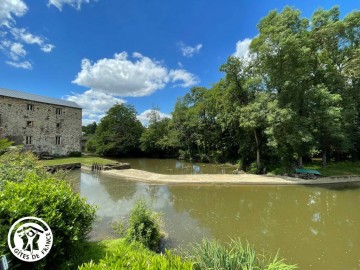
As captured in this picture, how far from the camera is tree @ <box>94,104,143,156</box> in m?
31.2

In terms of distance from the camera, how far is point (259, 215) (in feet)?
27.0

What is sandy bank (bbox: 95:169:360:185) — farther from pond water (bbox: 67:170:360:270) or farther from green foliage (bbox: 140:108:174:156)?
green foliage (bbox: 140:108:174:156)

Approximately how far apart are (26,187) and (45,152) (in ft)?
77.6

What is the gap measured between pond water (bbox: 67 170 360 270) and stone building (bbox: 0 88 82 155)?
13.1 meters

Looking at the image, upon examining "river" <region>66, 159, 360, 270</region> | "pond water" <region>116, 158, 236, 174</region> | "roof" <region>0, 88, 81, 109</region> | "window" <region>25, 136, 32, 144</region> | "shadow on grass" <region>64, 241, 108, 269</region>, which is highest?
"roof" <region>0, 88, 81, 109</region>

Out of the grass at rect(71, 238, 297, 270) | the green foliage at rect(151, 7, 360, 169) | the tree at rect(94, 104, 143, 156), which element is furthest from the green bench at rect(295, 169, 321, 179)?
the tree at rect(94, 104, 143, 156)

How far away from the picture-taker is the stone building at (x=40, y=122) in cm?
2077

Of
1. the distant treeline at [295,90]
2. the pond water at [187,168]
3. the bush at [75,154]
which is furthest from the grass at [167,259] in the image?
the bush at [75,154]

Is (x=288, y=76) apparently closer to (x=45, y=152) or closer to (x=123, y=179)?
(x=123, y=179)

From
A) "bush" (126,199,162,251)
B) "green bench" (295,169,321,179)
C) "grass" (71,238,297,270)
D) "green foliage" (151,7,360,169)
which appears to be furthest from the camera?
"green bench" (295,169,321,179)

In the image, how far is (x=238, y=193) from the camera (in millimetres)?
11289

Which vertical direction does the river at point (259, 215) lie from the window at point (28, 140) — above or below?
below

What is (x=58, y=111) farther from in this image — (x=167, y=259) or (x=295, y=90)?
(x=167, y=259)

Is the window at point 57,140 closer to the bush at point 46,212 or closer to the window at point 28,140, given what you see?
the window at point 28,140
